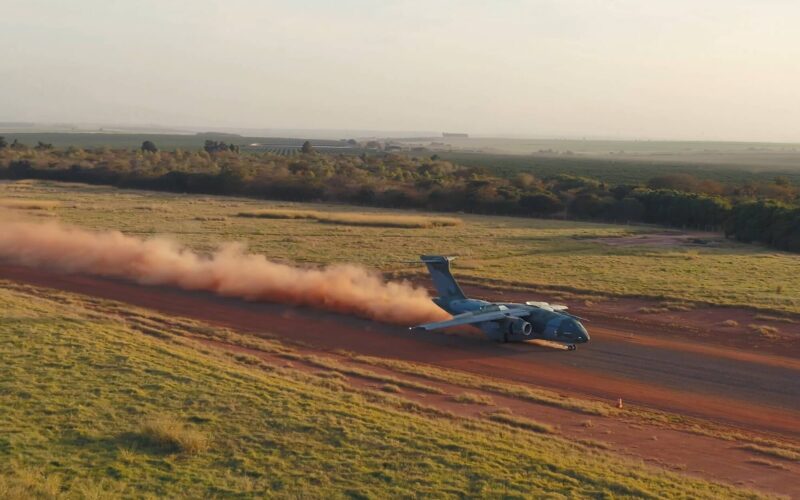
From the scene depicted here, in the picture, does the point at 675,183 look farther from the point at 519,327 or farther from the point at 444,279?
the point at 519,327

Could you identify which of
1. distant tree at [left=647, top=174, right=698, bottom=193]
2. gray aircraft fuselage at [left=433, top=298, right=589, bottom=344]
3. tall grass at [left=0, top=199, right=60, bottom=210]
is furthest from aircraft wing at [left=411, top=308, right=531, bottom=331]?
distant tree at [left=647, top=174, right=698, bottom=193]

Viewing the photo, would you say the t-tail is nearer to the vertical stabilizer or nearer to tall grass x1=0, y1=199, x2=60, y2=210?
the vertical stabilizer

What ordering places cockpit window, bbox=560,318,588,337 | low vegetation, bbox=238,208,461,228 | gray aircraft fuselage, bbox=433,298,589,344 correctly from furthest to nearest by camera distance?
low vegetation, bbox=238,208,461,228
gray aircraft fuselage, bbox=433,298,589,344
cockpit window, bbox=560,318,588,337

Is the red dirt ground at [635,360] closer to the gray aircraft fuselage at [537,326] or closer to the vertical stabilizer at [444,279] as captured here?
the gray aircraft fuselage at [537,326]

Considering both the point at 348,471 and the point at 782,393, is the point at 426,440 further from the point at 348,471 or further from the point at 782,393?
the point at 782,393

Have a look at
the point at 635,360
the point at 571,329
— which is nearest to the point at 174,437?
the point at 571,329

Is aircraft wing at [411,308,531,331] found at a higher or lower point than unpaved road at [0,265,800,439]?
higher
